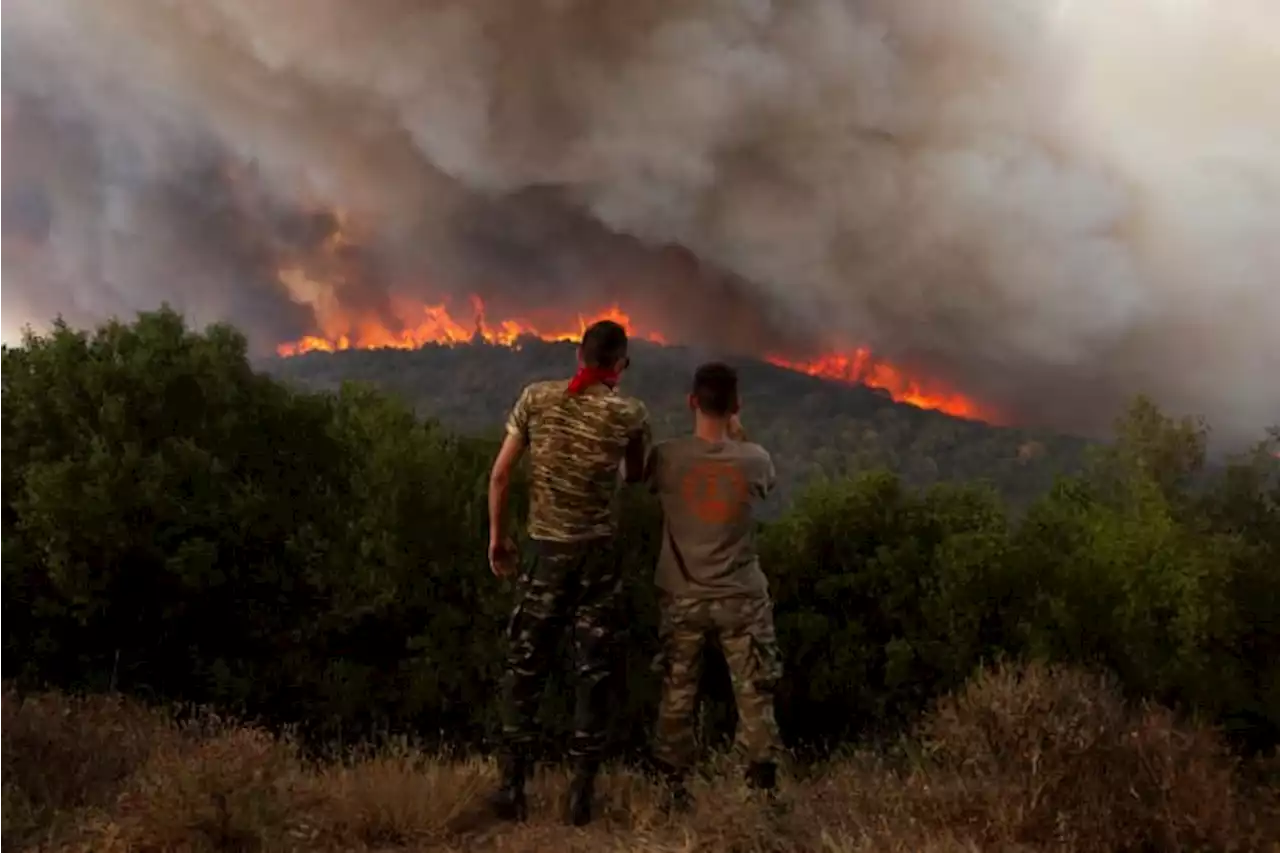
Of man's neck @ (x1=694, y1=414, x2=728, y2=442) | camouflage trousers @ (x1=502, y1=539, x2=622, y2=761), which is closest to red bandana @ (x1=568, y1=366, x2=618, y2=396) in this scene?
man's neck @ (x1=694, y1=414, x2=728, y2=442)

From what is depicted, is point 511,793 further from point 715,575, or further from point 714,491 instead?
point 714,491

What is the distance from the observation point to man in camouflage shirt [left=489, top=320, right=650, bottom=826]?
572 centimetres

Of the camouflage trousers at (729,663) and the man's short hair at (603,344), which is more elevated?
the man's short hair at (603,344)

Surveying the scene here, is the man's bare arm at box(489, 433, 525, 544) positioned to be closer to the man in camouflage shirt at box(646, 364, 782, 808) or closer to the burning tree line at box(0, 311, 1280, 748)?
the man in camouflage shirt at box(646, 364, 782, 808)

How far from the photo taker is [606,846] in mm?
5375

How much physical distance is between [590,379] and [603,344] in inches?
7.6

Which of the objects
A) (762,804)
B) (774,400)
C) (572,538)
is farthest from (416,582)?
(774,400)

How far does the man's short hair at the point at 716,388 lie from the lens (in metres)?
5.93

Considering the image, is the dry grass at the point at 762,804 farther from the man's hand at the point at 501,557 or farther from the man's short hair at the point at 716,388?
the man's short hair at the point at 716,388

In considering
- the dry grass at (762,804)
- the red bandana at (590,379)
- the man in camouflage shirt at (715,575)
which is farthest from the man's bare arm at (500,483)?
the dry grass at (762,804)

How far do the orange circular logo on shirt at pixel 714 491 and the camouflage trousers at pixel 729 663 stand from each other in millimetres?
450

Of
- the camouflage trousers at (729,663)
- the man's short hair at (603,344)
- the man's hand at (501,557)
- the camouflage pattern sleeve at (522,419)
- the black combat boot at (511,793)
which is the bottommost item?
the black combat boot at (511,793)

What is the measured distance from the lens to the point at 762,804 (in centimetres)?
536

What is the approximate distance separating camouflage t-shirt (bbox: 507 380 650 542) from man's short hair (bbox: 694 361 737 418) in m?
0.37
